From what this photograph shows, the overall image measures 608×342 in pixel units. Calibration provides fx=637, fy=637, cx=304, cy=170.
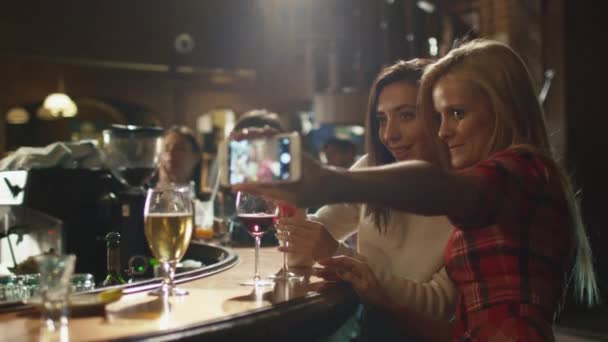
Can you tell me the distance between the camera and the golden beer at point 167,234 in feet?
4.53

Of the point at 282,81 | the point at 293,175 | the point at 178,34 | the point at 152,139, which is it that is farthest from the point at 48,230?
the point at 282,81

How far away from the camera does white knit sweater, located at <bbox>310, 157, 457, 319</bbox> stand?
163cm

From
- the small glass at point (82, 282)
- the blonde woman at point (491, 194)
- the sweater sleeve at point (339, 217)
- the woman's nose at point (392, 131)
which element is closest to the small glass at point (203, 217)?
the sweater sleeve at point (339, 217)

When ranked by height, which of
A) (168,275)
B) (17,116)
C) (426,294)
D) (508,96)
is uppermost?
(17,116)

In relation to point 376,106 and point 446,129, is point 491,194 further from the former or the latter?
point 376,106

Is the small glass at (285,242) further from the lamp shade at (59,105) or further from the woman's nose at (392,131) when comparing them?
the lamp shade at (59,105)

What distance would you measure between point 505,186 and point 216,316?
57 cm

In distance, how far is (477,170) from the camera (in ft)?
3.61

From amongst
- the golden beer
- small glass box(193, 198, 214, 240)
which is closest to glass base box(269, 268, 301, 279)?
Result: the golden beer

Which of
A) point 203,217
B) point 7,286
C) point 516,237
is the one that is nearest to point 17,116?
point 203,217

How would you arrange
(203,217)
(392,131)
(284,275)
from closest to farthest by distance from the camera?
(284,275) < (392,131) < (203,217)

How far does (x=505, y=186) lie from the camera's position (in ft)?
3.65

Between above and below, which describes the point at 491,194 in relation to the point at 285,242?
above

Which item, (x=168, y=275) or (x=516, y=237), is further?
(x=168, y=275)
